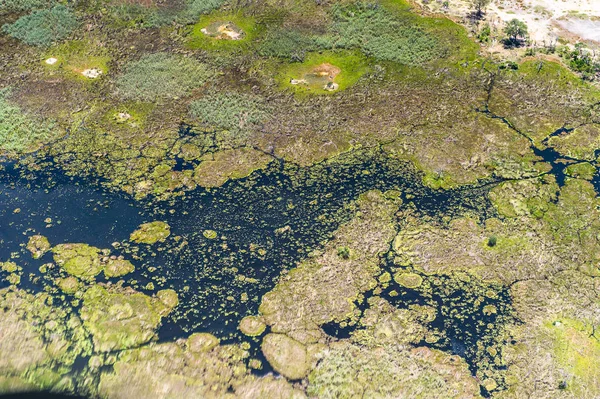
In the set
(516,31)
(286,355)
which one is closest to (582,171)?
(516,31)

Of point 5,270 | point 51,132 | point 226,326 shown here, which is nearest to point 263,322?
point 226,326

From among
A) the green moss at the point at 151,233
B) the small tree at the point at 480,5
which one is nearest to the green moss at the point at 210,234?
the green moss at the point at 151,233

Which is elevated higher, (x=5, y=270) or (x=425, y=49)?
(x=425, y=49)

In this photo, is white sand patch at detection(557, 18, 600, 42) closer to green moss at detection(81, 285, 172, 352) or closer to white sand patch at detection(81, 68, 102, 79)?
white sand patch at detection(81, 68, 102, 79)

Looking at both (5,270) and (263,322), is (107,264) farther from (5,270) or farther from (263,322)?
(263,322)

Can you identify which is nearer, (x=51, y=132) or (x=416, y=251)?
(x=416, y=251)

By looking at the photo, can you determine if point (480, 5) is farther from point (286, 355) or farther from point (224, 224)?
point (286, 355)
